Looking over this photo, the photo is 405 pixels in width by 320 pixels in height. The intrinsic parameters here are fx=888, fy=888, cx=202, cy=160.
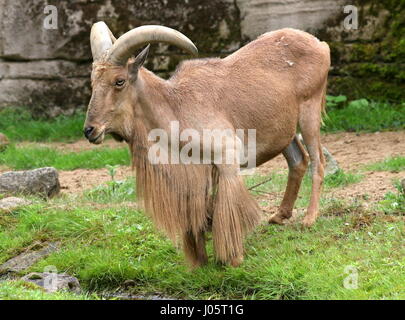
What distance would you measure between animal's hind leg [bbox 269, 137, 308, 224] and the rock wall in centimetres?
427

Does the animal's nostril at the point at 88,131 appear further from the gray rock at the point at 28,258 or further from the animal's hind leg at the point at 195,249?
the gray rock at the point at 28,258

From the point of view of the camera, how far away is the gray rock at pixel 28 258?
777cm

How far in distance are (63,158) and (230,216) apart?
15.2 ft

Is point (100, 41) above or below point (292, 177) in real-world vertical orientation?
above

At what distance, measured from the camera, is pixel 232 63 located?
298 inches

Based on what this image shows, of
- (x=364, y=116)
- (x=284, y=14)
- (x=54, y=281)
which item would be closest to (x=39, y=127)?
(x=284, y=14)

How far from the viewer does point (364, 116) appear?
11.6m

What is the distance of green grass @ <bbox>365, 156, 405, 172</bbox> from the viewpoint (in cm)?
938

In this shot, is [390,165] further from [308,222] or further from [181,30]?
[181,30]

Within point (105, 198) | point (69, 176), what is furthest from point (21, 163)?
point (105, 198)

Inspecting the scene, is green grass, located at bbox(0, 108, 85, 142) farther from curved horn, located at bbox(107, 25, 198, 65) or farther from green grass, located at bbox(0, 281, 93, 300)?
green grass, located at bbox(0, 281, 93, 300)

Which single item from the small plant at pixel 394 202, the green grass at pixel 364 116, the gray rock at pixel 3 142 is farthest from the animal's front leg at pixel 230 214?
the gray rock at pixel 3 142
